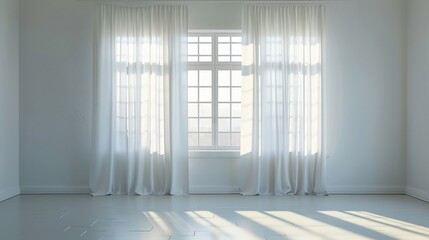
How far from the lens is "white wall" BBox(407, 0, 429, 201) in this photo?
24.2 ft

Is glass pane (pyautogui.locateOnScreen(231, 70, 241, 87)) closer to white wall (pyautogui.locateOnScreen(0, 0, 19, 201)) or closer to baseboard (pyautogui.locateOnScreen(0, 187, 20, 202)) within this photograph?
white wall (pyautogui.locateOnScreen(0, 0, 19, 201))

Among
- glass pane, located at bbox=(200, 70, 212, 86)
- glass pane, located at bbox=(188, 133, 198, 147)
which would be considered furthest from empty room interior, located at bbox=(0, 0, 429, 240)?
glass pane, located at bbox=(200, 70, 212, 86)

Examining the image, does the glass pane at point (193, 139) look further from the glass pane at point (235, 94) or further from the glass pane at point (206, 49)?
the glass pane at point (206, 49)

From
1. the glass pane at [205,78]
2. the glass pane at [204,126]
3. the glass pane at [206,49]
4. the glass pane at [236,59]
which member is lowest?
the glass pane at [204,126]

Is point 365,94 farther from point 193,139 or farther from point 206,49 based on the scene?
point 193,139

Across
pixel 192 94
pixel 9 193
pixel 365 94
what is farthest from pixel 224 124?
pixel 9 193

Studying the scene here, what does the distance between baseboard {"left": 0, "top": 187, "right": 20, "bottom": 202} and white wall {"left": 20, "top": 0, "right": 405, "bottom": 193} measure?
32cm

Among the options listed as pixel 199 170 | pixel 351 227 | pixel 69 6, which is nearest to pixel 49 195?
pixel 199 170

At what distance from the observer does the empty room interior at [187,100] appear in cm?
787

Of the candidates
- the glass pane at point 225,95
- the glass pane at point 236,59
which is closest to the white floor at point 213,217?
the glass pane at point 225,95

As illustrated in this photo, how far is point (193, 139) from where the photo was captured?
832 centimetres

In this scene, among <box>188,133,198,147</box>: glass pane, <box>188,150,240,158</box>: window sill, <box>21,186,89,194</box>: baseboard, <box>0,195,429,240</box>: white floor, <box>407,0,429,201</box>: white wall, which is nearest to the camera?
<box>0,195,429,240</box>: white floor

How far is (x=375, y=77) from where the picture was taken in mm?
8086

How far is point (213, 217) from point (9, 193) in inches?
135
